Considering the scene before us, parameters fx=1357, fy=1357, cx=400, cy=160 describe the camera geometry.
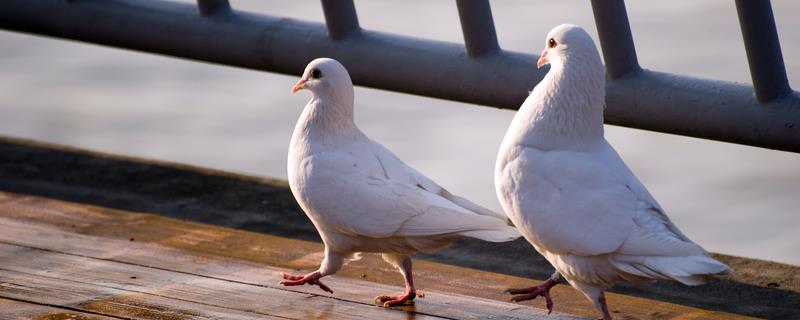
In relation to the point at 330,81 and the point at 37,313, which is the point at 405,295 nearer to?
the point at 330,81

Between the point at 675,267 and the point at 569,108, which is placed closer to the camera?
the point at 675,267

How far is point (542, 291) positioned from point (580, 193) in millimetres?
375

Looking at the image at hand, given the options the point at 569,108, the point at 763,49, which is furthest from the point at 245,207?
the point at 763,49

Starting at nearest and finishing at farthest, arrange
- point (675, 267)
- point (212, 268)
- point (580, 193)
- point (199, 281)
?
1. point (675, 267)
2. point (580, 193)
3. point (199, 281)
4. point (212, 268)

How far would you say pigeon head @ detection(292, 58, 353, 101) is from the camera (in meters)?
4.04

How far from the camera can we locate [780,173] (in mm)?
7668

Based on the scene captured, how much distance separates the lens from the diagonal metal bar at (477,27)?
15.4 feet

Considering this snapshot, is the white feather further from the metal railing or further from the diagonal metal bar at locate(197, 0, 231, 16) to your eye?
the diagonal metal bar at locate(197, 0, 231, 16)

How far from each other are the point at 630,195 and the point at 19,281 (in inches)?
72.1

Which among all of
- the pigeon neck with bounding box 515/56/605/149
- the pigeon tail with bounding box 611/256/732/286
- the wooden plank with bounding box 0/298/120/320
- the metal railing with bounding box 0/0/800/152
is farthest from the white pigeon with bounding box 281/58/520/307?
the metal railing with bounding box 0/0/800/152

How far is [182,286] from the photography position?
13.3 feet

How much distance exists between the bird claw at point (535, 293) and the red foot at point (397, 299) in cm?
29

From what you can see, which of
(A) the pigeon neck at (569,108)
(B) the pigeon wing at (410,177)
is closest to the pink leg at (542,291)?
(B) the pigeon wing at (410,177)

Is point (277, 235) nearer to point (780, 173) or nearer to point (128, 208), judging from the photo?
point (128, 208)
